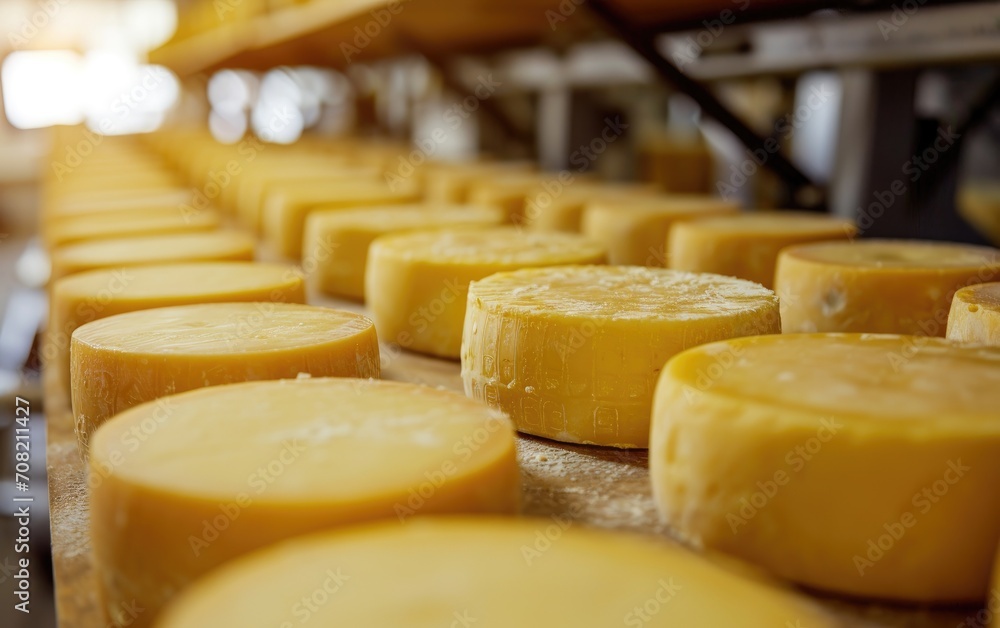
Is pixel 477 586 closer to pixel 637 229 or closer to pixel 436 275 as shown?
pixel 436 275

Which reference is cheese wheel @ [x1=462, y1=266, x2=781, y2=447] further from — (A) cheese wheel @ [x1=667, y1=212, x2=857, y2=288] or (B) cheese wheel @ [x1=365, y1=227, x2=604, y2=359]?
(A) cheese wheel @ [x1=667, y1=212, x2=857, y2=288]

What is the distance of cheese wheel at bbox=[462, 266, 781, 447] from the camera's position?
3.09ft

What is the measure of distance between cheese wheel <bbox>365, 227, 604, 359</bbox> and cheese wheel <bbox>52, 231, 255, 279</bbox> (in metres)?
0.31

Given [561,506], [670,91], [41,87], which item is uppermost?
[41,87]

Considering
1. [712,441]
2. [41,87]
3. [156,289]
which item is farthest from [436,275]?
[41,87]

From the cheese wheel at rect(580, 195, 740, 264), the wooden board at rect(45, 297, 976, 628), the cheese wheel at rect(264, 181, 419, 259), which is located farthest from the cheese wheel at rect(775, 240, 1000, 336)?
the cheese wheel at rect(264, 181, 419, 259)

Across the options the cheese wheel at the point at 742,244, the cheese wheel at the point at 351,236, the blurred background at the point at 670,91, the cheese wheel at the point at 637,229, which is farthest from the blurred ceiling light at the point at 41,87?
the cheese wheel at the point at 742,244

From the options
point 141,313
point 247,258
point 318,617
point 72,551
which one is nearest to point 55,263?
point 247,258

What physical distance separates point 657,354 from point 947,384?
29 centimetres

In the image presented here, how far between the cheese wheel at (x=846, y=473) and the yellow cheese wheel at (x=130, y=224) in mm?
1540

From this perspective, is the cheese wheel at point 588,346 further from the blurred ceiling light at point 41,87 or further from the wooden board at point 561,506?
the blurred ceiling light at point 41,87

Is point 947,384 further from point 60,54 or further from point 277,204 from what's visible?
point 60,54

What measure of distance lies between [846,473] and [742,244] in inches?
38.1

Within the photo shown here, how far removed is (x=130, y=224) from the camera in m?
2.08
